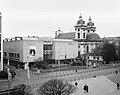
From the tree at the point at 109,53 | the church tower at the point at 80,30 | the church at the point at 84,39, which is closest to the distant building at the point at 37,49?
the church at the point at 84,39

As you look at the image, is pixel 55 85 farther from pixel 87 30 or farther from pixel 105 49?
pixel 87 30

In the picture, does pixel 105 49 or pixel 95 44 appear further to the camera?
pixel 95 44

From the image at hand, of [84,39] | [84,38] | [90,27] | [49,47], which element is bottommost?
[49,47]

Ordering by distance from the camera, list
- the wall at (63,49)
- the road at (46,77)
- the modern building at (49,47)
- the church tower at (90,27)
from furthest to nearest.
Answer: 1. the church tower at (90,27)
2. the wall at (63,49)
3. the modern building at (49,47)
4. the road at (46,77)

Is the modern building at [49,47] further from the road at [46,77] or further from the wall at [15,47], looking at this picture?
the road at [46,77]

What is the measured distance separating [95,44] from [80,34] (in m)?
9.31

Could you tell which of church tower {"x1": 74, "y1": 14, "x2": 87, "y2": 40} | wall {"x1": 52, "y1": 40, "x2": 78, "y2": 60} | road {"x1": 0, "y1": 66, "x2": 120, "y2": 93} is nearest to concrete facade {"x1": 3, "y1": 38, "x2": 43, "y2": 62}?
wall {"x1": 52, "y1": 40, "x2": 78, "y2": 60}

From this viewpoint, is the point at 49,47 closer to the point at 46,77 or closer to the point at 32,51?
the point at 32,51

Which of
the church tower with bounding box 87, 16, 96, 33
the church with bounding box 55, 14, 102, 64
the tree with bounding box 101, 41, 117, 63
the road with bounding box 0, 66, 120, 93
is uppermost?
the church tower with bounding box 87, 16, 96, 33

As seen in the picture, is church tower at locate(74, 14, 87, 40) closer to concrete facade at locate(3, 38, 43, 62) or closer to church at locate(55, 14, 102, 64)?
church at locate(55, 14, 102, 64)

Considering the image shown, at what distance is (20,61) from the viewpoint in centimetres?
6316

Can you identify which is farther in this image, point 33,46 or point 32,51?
point 33,46

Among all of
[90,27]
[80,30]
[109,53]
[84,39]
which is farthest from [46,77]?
[90,27]

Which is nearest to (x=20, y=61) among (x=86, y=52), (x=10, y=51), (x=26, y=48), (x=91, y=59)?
(x=26, y=48)
